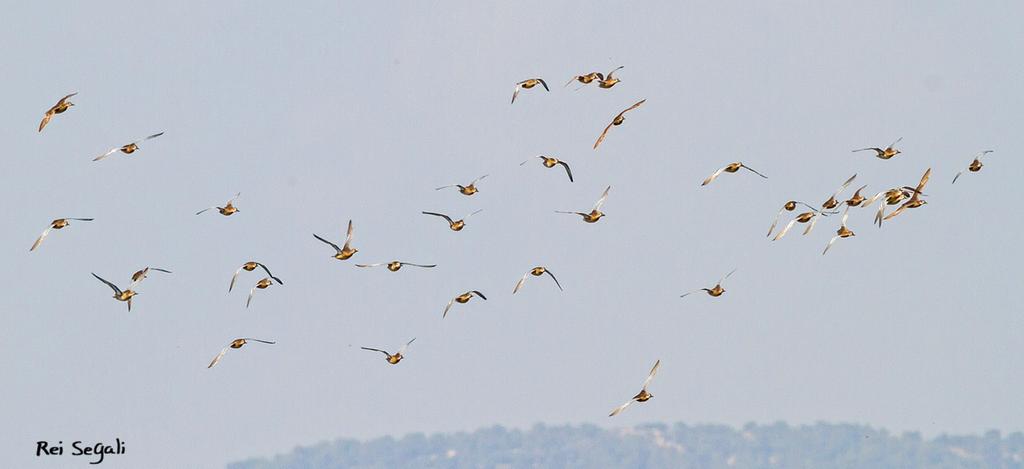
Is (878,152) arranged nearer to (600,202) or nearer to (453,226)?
(600,202)

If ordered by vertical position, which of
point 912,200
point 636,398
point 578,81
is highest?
point 578,81

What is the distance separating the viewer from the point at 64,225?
7581cm

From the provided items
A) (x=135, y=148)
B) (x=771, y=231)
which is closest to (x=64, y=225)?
(x=135, y=148)

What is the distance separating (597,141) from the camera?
6888 cm

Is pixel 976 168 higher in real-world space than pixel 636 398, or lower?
higher

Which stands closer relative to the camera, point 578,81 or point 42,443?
point 578,81

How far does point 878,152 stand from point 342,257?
1650 cm

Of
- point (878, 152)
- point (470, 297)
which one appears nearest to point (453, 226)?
point (470, 297)

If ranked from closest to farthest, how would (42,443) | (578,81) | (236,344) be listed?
(578,81) → (236,344) → (42,443)

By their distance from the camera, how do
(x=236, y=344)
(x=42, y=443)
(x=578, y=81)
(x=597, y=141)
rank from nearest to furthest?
(x=597, y=141) < (x=578, y=81) < (x=236, y=344) < (x=42, y=443)

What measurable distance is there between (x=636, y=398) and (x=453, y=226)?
8175 millimetres

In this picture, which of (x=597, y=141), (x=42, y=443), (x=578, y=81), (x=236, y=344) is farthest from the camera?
(x=42, y=443)

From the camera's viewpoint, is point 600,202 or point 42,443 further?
point 42,443

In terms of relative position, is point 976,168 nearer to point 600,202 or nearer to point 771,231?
point 771,231
